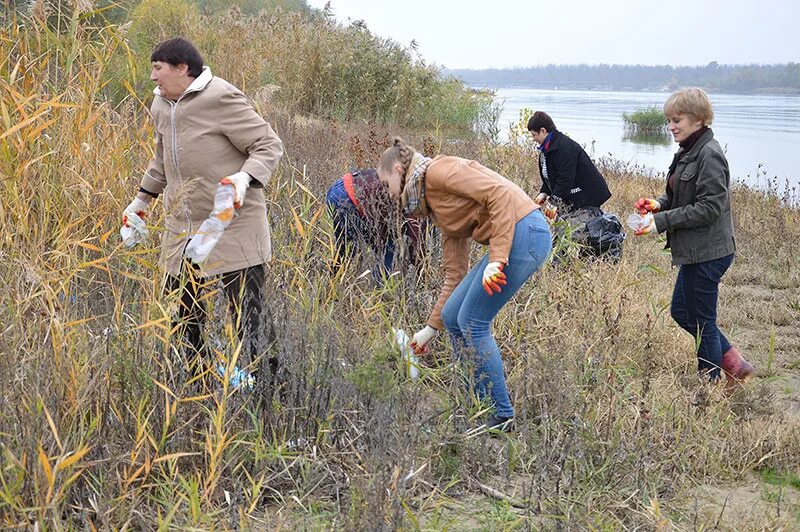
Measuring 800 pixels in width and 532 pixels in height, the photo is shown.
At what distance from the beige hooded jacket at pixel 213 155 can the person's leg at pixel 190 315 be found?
91mm

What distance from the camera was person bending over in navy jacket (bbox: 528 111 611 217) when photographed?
633 centimetres

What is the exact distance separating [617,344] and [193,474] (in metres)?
Result: 2.44

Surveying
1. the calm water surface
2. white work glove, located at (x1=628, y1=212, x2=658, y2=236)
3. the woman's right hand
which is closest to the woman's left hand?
white work glove, located at (x1=628, y1=212, x2=658, y2=236)

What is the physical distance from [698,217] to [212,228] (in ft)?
7.28

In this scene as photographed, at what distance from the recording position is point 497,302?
3.46m

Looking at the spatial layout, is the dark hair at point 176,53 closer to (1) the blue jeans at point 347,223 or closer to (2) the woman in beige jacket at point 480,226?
(2) the woman in beige jacket at point 480,226

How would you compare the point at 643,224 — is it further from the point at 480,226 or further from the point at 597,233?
the point at 597,233

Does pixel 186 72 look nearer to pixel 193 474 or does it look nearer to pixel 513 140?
pixel 193 474

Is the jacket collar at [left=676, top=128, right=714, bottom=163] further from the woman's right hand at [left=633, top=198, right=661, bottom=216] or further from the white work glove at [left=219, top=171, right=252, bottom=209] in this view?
the white work glove at [left=219, top=171, right=252, bottom=209]

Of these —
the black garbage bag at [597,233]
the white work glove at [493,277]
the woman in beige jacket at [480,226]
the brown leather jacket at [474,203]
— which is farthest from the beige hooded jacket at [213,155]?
the black garbage bag at [597,233]

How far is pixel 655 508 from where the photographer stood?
8.63 ft

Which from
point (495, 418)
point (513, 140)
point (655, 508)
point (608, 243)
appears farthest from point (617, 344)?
A: point (513, 140)

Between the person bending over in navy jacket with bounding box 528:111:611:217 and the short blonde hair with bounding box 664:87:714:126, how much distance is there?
2325 mm

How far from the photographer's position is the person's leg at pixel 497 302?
134 inches
